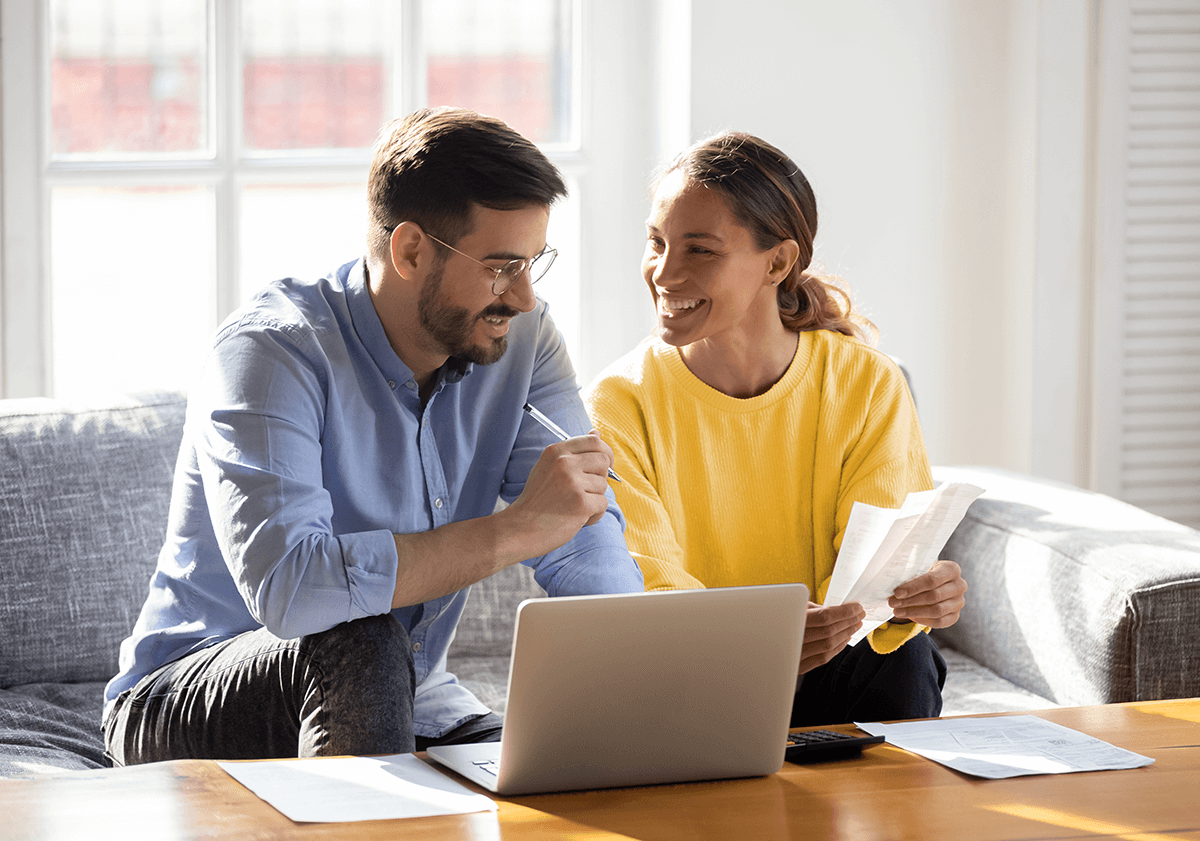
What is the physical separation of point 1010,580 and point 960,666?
19cm

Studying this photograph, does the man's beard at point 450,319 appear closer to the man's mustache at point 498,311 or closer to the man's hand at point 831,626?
the man's mustache at point 498,311

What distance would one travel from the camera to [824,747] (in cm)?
112

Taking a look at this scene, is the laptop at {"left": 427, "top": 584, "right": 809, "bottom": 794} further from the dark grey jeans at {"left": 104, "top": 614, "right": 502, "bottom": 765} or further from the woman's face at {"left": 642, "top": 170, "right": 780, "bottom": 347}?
the woman's face at {"left": 642, "top": 170, "right": 780, "bottom": 347}

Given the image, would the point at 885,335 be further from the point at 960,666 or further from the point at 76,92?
the point at 76,92

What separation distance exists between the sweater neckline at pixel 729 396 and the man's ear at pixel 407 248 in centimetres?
45

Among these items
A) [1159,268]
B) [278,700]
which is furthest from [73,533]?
[1159,268]

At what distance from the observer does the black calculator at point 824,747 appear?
1.12 m

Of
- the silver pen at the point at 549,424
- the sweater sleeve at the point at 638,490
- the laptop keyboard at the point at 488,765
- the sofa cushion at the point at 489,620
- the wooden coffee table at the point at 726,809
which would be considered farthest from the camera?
the sofa cushion at the point at 489,620

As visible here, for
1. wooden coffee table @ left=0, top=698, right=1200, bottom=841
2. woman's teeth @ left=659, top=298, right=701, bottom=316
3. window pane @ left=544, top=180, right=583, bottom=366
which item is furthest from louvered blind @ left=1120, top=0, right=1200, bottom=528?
wooden coffee table @ left=0, top=698, right=1200, bottom=841

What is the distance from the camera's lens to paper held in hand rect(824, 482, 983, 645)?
4.19 ft

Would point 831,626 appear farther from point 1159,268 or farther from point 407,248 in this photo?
point 1159,268

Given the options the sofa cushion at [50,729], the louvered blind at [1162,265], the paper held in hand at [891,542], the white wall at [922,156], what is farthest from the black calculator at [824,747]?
the louvered blind at [1162,265]

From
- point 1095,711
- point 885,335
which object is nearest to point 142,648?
point 1095,711

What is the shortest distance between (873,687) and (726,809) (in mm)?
618
